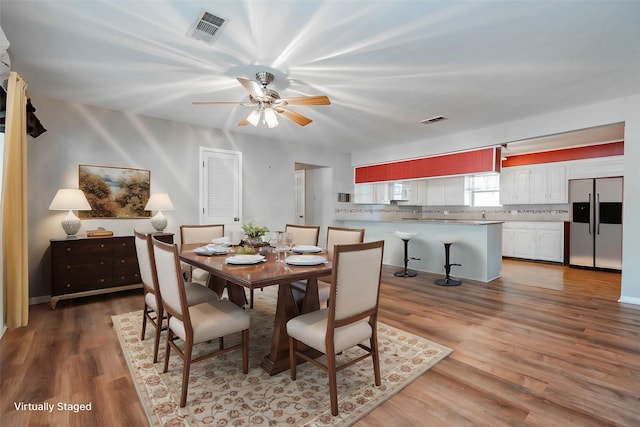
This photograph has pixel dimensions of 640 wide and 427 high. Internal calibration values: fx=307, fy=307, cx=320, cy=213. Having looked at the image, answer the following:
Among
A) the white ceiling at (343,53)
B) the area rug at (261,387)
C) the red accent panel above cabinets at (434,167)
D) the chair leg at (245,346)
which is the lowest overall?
the area rug at (261,387)

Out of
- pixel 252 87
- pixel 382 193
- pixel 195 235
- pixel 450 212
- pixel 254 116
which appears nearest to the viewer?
pixel 252 87

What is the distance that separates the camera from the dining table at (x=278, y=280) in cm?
181

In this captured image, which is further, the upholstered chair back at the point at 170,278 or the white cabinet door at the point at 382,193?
the white cabinet door at the point at 382,193

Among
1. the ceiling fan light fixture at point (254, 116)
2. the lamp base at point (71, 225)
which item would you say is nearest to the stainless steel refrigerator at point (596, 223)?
the ceiling fan light fixture at point (254, 116)

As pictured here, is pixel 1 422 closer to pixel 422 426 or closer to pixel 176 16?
pixel 422 426

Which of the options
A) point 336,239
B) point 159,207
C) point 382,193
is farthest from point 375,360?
point 382,193

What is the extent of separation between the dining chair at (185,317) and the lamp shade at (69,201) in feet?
7.51

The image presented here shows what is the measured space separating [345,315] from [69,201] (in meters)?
3.60

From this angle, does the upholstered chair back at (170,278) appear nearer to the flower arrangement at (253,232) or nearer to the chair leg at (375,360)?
the flower arrangement at (253,232)

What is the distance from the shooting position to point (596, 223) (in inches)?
222

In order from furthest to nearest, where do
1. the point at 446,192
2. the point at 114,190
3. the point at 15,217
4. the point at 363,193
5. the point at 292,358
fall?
1. the point at 446,192
2. the point at 363,193
3. the point at 114,190
4. the point at 15,217
5. the point at 292,358

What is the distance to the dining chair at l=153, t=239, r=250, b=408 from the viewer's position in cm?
182

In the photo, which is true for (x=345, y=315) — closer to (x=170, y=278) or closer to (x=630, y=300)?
(x=170, y=278)

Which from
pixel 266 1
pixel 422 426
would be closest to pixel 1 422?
pixel 422 426
